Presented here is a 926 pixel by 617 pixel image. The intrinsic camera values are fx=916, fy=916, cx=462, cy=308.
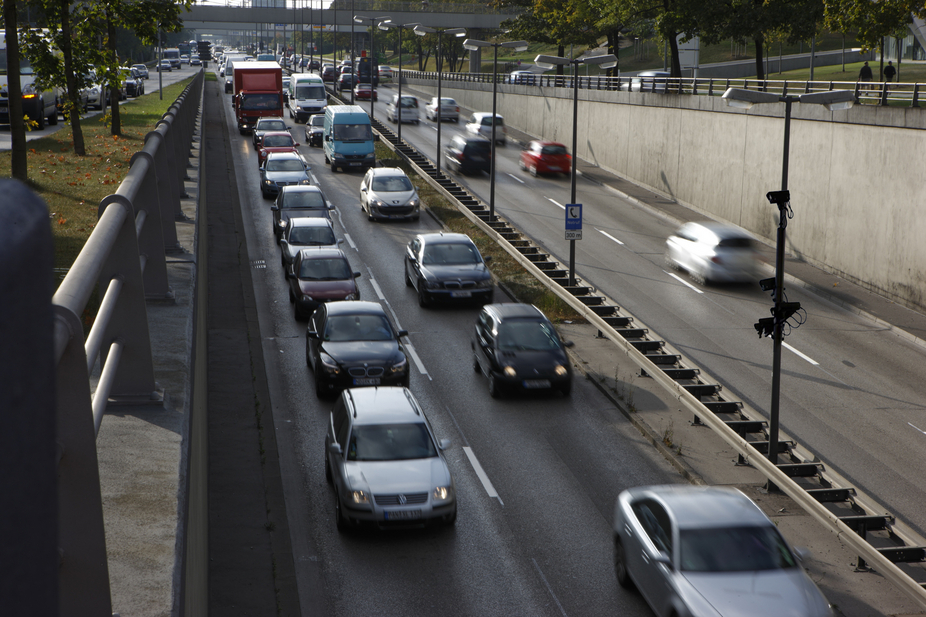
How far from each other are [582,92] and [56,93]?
32163 mm

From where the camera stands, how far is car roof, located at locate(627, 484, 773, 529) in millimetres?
11844

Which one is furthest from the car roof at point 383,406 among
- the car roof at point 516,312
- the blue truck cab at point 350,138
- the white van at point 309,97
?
the white van at point 309,97

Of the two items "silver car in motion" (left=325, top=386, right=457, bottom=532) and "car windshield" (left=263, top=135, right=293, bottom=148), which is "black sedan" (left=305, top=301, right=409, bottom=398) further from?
"car windshield" (left=263, top=135, right=293, bottom=148)

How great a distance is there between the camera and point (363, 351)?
66.3 feet

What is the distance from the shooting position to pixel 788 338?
85.7 ft

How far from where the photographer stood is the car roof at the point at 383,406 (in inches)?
607

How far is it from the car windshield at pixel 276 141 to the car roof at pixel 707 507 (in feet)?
132

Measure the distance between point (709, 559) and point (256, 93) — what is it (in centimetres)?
5555

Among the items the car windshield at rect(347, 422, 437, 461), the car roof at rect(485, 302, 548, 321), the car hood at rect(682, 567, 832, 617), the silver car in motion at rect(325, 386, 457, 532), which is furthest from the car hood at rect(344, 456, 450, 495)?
the car roof at rect(485, 302, 548, 321)

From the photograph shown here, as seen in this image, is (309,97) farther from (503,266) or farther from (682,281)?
(682,281)

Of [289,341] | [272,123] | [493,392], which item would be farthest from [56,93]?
[493,392]

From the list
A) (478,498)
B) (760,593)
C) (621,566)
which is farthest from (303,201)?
(760,593)

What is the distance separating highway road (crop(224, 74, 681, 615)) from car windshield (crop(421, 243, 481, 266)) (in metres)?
2.41

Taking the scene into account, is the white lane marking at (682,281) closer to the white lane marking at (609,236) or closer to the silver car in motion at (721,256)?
the silver car in motion at (721,256)
